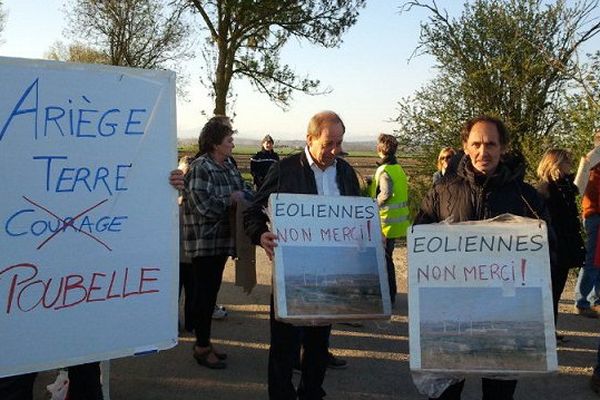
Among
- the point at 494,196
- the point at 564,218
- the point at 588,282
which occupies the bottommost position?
the point at 588,282

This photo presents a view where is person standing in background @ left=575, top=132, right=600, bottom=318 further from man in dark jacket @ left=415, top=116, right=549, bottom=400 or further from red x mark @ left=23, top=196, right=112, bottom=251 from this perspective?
red x mark @ left=23, top=196, right=112, bottom=251

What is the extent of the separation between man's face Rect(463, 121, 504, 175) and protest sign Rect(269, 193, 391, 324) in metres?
0.60

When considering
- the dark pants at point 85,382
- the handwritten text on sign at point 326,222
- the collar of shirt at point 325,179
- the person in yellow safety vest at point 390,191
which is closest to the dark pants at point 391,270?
the person in yellow safety vest at point 390,191

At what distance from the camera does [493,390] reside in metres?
2.79

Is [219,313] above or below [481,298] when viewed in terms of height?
below

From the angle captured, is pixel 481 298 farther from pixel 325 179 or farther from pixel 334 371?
pixel 334 371

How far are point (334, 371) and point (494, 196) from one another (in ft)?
7.55

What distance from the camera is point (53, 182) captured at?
8.05 ft

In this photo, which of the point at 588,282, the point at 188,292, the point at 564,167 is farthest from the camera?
the point at 588,282

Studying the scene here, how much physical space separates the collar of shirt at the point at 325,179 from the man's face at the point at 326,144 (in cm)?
2

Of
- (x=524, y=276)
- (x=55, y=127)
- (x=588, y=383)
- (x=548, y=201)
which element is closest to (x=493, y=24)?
(x=548, y=201)

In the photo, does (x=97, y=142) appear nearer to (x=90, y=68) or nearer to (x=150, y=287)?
(x=90, y=68)

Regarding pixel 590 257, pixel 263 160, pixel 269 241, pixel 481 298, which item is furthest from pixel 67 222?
pixel 263 160

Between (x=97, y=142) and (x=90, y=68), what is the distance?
325 mm
